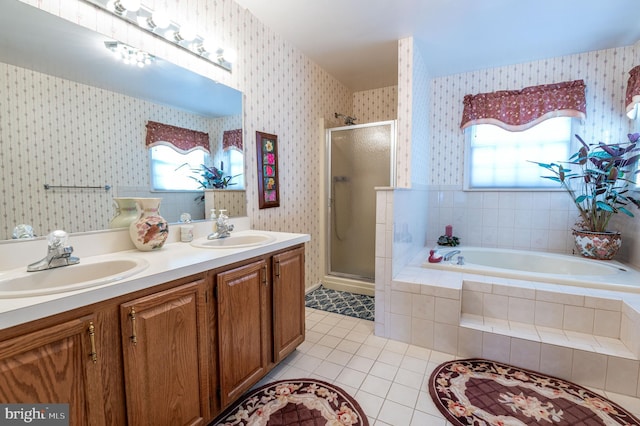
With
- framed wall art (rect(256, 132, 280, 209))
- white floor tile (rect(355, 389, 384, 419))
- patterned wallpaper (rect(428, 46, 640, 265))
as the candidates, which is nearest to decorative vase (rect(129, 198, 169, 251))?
framed wall art (rect(256, 132, 280, 209))

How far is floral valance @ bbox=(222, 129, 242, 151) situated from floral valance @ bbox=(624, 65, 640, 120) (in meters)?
3.32

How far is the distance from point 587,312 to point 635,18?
2.33 m

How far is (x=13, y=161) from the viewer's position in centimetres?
118

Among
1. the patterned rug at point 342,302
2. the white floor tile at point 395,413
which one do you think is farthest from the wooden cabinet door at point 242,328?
the patterned rug at point 342,302

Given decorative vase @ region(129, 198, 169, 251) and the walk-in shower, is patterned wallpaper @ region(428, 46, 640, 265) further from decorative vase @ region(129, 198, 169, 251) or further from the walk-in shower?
decorative vase @ region(129, 198, 169, 251)

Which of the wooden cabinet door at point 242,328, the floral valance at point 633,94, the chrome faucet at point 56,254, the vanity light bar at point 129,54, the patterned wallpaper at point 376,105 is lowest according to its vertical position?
the wooden cabinet door at point 242,328

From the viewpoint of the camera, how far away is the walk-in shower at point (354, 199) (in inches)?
124

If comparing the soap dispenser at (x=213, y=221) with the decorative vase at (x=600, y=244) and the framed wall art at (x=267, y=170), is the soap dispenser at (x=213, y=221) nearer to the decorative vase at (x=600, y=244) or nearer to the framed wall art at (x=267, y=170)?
the framed wall art at (x=267, y=170)

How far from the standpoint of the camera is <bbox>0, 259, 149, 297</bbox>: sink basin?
0.91 metres

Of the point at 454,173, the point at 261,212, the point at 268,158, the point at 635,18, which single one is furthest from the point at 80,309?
the point at 635,18

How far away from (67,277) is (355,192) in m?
2.62

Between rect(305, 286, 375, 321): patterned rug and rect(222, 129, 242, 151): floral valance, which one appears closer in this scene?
rect(222, 129, 242, 151): floral valance

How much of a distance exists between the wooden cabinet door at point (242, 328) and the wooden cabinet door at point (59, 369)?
0.50 meters

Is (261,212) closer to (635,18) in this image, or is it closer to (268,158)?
(268,158)
